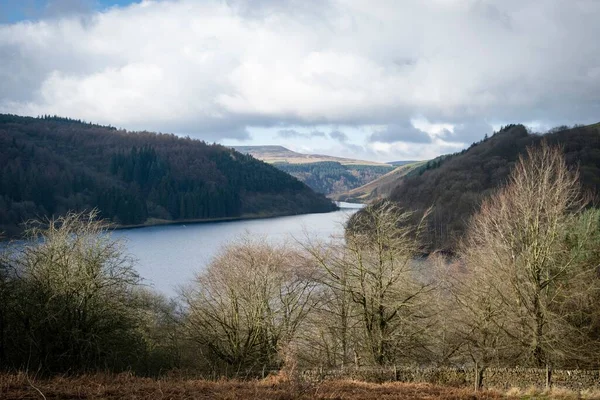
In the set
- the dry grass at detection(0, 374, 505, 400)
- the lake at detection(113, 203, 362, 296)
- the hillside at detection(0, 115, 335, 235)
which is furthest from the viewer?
the hillside at detection(0, 115, 335, 235)

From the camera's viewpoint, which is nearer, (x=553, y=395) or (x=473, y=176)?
(x=553, y=395)

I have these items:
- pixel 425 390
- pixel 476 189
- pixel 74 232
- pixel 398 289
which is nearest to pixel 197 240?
pixel 476 189

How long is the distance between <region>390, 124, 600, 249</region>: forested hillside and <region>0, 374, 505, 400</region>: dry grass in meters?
62.4

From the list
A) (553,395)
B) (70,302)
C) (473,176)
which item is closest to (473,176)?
(473,176)

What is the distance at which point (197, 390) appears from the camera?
33.5 feet

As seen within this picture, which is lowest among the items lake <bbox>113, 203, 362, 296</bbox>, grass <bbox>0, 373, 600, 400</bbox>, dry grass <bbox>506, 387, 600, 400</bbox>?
lake <bbox>113, 203, 362, 296</bbox>

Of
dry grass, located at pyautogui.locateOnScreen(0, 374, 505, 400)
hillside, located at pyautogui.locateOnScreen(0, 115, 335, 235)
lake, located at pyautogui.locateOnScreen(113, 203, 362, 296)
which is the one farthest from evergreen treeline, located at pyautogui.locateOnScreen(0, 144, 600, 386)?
hillside, located at pyautogui.locateOnScreen(0, 115, 335, 235)

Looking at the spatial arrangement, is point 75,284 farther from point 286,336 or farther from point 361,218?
point 361,218

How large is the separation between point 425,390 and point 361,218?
45.5 ft

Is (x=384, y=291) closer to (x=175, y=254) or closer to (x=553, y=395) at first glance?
(x=553, y=395)

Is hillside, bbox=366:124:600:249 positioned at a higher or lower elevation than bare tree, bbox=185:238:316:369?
higher

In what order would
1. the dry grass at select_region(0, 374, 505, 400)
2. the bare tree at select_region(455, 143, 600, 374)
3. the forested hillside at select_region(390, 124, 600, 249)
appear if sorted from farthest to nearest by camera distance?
1. the forested hillside at select_region(390, 124, 600, 249)
2. the bare tree at select_region(455, 143, 600, 374)
3. the dry grass at select_region(0, 374, 505, 400)

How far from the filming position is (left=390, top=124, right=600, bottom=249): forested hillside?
3457 inches

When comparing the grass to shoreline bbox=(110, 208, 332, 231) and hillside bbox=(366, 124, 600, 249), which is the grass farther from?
shoreline bbox=(110, 208, 332, 231)
